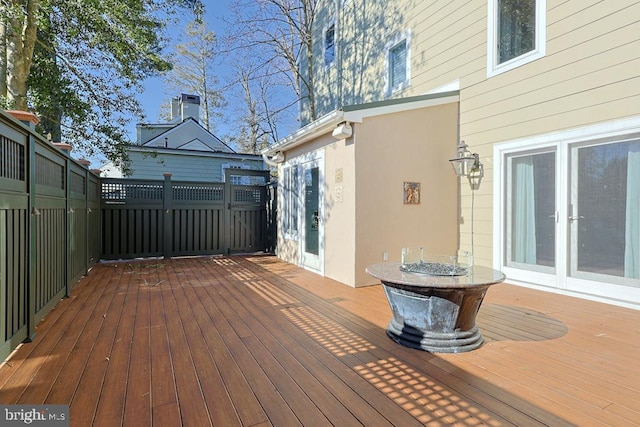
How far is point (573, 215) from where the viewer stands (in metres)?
4.05

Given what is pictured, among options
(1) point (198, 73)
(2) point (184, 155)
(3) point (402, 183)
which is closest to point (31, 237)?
(3) point (402, 183)

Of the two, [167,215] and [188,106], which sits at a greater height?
[188,106]

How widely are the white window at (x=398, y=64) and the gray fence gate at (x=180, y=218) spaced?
3488 millimetres

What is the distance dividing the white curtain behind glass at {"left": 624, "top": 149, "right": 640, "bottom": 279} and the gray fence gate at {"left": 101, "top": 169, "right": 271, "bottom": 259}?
21.0 ft

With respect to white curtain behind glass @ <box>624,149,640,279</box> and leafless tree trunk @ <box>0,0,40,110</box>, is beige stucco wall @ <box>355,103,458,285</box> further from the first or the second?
leafless tree trunk @ <box>0,0,40,110</box>

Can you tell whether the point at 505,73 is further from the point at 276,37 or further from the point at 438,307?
the point at 276,37

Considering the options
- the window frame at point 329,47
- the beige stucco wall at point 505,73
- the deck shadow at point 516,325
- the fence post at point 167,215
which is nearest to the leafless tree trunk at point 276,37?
the window frame at point 329,47

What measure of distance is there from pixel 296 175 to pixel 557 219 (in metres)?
4.28

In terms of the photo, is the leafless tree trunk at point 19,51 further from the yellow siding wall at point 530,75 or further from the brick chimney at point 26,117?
the yellow siding wall at point 530,75

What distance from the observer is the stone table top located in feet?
7.88

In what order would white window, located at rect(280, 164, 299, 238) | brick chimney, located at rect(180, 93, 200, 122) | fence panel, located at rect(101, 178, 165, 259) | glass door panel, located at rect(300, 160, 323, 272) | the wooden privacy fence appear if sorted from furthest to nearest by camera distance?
brick chimney, located at rect(180, 93, 200, 122) → fence panel, located at rect(101, 178, 165, 259) → white window, located at rect(280, 164, 299, 238) → glass door panel, located at rect(300, 160, 323, 272) → the wooden privacy fence

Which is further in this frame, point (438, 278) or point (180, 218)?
point (180, 218)

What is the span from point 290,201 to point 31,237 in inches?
176

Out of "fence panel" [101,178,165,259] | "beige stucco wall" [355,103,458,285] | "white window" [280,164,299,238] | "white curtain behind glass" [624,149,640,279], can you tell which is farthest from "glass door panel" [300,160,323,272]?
"white curtain behind glass" [624,149,640,279]
